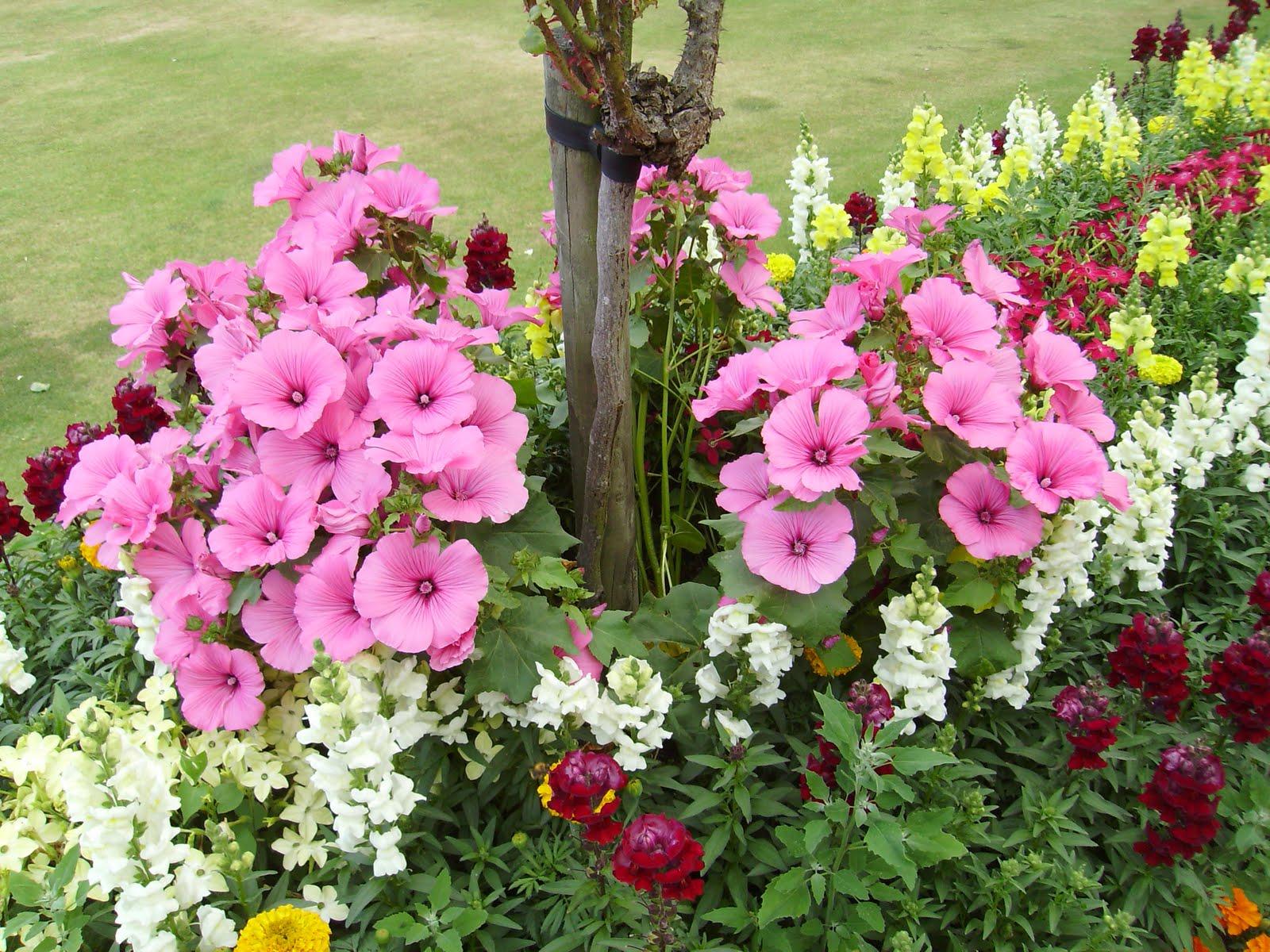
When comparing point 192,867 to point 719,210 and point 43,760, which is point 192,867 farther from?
point 719,210

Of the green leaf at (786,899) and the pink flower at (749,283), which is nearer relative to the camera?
the green leaf at (786,899)

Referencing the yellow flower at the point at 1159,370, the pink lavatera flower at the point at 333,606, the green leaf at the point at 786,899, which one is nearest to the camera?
the green leaf at the point at 786,899

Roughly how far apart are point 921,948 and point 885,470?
0.79 m

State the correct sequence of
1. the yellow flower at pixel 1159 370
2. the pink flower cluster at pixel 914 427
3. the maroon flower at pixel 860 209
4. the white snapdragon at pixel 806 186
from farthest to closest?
the white snapdragon at pixel 806 186 < the maroon flower at pixel 860 209 < the yellow flower at pixel 1159 370 < the pink flower cluster at pixel 914 427

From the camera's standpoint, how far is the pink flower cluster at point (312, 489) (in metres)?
1.53

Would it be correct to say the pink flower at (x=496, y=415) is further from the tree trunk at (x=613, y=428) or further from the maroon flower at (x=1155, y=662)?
the maroon flower at (x=1155, y=662)

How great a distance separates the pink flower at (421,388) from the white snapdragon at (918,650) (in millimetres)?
767

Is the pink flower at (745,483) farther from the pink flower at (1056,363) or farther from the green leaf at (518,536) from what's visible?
the pink flower at (1056,363)

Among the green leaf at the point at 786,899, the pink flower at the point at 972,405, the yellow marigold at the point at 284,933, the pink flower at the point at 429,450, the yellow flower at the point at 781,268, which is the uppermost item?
the pink flower at the point at 972,405

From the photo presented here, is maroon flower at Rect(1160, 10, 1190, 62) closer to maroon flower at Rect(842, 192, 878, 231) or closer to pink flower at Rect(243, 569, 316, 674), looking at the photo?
maroon flower at Rect(842, 192, 878, 231)

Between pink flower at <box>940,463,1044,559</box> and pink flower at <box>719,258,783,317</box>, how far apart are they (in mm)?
688

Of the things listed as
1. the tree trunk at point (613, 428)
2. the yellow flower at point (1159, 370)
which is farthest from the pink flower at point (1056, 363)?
the yellow flower at point (1159, 370)

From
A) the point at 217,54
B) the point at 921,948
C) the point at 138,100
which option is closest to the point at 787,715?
the point at 921,948

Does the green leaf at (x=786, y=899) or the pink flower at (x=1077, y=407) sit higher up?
the pink flower at (x=1077, y=407)
